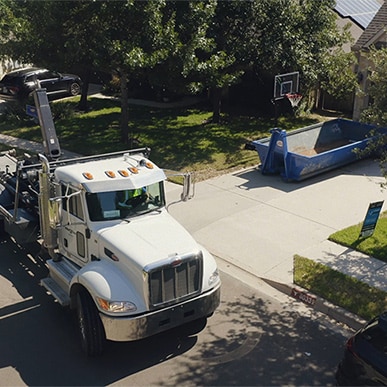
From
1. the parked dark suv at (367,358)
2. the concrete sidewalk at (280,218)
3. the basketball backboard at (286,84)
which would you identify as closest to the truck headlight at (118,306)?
the parked dark suv at (367,358)

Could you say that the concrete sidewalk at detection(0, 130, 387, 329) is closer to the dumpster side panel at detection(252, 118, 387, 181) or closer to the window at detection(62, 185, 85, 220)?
the dumpster side panel at detection(252, 118, 387, 181)

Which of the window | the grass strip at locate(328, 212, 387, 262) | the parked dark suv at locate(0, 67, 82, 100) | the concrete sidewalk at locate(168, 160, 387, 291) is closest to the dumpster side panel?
the concrete sidewalk at locate(168, 160, 387, 291)

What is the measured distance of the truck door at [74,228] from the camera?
7.98 meters

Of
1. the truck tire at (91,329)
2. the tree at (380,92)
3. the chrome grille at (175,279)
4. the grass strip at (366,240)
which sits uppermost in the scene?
the tree at (380,92)

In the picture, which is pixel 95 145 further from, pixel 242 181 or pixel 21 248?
pixel 21 248

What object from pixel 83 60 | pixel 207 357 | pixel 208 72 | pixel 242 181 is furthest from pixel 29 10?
pixel 207 357

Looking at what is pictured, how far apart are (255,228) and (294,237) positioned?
891 mm

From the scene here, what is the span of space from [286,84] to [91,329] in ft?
39.9

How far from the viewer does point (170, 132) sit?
61.1 feet

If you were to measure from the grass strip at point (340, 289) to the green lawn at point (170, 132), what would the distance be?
5.70m

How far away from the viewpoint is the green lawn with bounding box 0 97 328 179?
15906 millimetres

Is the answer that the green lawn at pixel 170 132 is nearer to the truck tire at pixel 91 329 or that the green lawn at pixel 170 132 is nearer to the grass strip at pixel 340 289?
the grass strip at pixel 340 289

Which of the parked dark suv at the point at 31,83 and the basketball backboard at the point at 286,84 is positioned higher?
the basketball backboard at the point at 286,84

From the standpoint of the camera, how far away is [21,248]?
10820mm
